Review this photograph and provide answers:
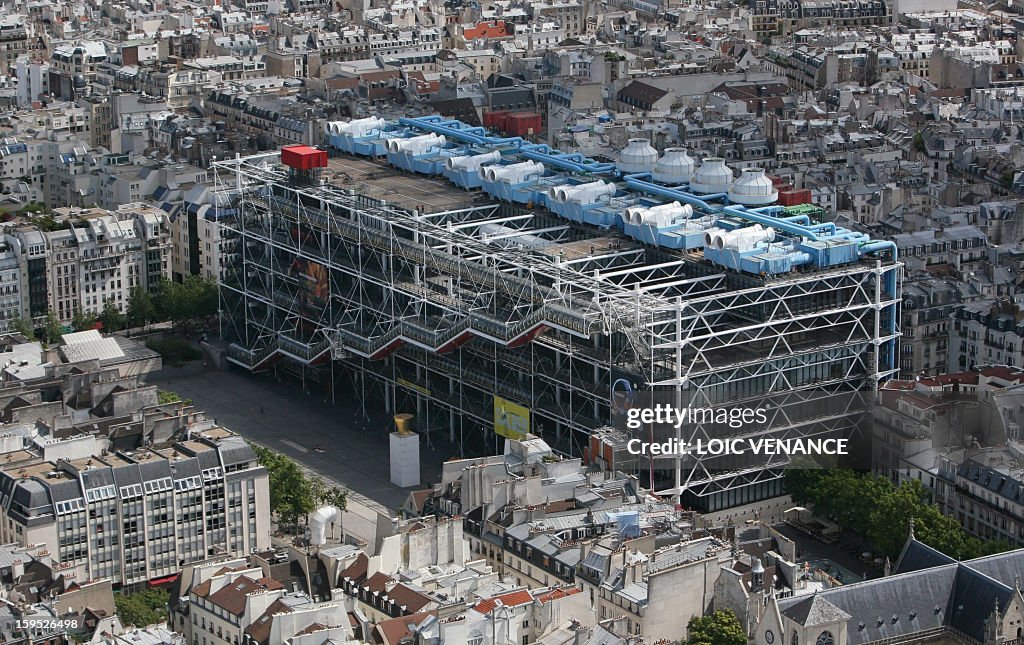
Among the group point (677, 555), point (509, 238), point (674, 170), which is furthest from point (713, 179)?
point (677, 555)

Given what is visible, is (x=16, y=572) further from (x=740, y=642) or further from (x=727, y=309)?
(x=727, y=309)

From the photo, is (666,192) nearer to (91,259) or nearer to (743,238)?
(743,238)

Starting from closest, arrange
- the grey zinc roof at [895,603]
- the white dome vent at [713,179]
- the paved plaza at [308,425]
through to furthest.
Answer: the grey zinc roof at [895,603] < the paved plaza at [308,425] < the white dome vent at [713,179]

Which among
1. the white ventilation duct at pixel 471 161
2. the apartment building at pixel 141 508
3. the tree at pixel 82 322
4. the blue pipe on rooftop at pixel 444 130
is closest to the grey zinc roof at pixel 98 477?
the apartment building at pixel 141 508

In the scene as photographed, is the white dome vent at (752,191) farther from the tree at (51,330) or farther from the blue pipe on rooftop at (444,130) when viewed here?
the tree at (51,330)

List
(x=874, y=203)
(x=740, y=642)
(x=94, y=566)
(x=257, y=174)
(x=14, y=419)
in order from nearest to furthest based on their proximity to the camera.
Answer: (x=740, y=642), (x=94, y=566), (x=14, y=419), (x=257, y=174), (x=874, y=203)

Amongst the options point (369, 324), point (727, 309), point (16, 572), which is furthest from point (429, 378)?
point (16, 572)
